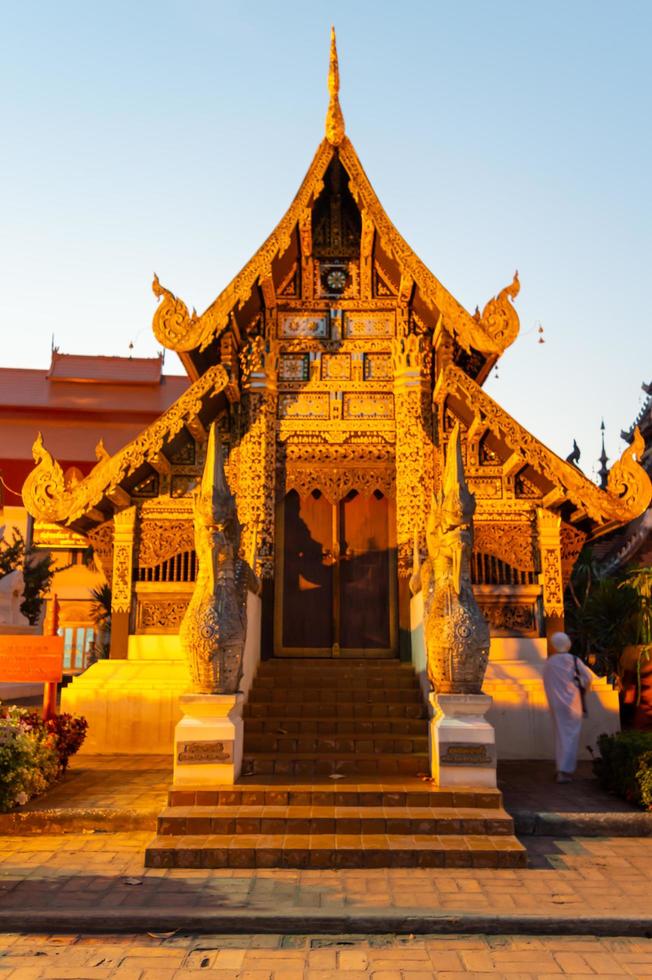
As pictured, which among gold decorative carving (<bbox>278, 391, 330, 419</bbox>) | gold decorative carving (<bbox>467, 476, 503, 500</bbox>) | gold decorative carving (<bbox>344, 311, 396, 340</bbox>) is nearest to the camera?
gold decorative carving (<bbox>467, 476, 503, 500</bbox>)

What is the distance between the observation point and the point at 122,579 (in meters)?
8.68

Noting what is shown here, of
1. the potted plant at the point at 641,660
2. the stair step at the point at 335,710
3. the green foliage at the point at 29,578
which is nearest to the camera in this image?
the stair step at the point at 335,710

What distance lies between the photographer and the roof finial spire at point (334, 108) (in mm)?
8805

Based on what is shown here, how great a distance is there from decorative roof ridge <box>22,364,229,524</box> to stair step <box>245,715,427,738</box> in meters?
2.97

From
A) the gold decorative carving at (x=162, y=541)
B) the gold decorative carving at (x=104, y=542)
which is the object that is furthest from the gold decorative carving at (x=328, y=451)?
the gold decorative carving at (x=104, y=542)

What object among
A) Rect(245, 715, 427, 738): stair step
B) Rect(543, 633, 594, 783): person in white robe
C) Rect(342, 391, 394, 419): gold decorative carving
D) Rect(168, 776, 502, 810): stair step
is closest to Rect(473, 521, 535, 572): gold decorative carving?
Rect(543, 633, 594, 783): person in white robe

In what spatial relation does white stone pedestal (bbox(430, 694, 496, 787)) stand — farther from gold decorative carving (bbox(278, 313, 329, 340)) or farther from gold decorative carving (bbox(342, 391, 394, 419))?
gold decorative carving (bbox(278, 313, 329, 340))

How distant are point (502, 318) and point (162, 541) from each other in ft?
15.0

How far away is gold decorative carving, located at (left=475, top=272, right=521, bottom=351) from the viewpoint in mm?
8250

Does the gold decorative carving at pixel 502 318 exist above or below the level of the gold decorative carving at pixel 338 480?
above

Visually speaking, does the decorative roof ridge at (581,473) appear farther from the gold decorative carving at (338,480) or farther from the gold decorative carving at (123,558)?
the gold decorative carving at (123,558)

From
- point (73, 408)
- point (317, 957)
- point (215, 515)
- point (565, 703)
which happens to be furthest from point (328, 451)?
point (73, 408)

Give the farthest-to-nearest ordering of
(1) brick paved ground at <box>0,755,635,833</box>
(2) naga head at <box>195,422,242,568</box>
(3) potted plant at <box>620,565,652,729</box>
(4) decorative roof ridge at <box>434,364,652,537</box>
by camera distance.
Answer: (4) decorative roof ridge at <box>434,364,652,537</box>
(3) potted plant at <box>620,565,652,729</box>
(2) naga head at <box>195,422,242,568</box>
(1) brick paved ground at <box>0,755,635,833</box>

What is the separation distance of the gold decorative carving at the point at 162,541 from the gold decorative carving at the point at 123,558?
0.12 metres
